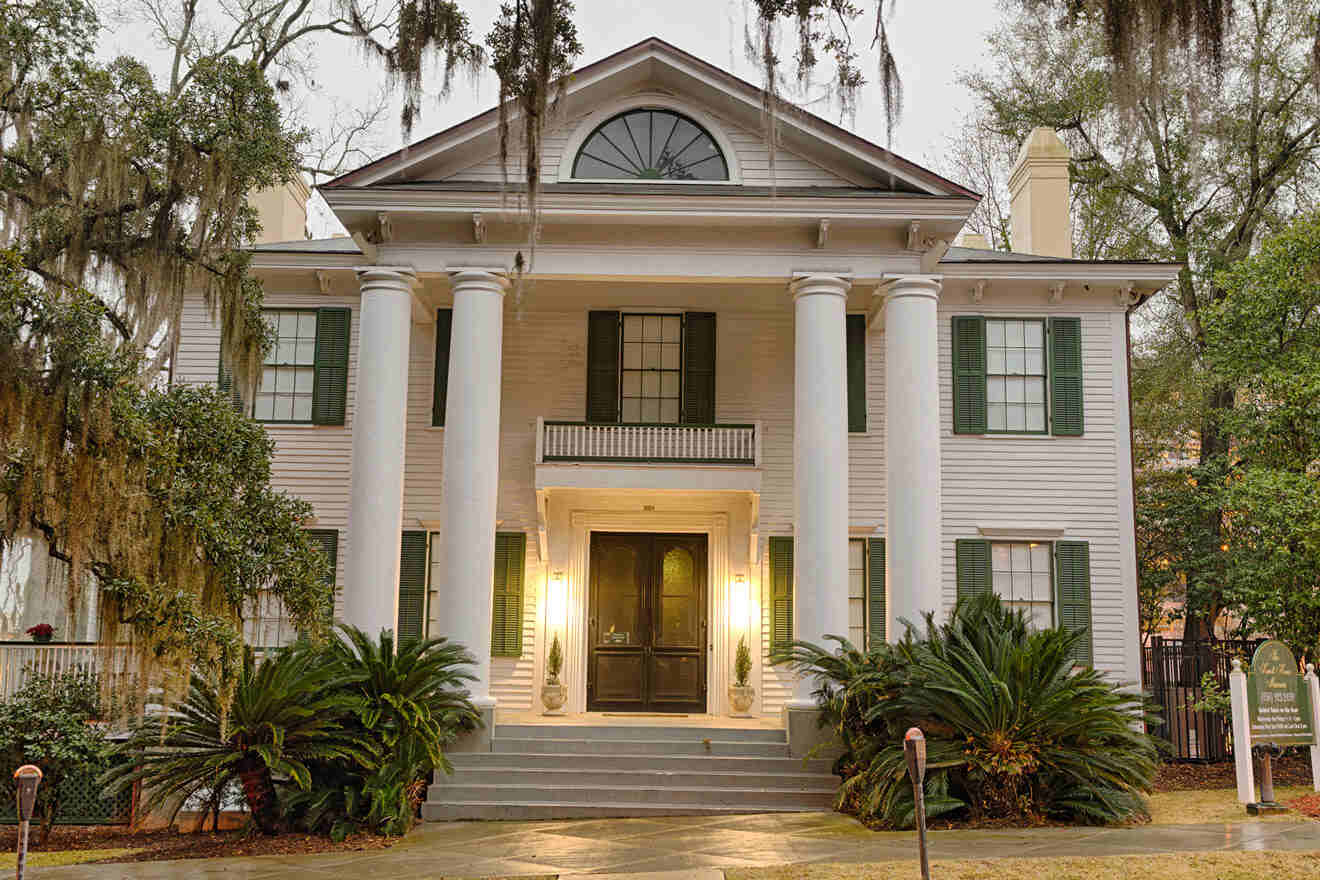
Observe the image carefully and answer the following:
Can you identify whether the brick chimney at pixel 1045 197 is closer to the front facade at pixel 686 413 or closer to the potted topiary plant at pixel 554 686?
the front facade at pixel 686 413

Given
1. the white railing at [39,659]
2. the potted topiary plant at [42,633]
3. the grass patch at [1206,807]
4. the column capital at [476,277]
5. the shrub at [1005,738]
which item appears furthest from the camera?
the potted topiary plant at [42,633]

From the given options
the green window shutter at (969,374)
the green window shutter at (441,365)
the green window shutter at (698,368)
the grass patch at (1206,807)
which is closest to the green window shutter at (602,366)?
the green window shutter at (698,368)

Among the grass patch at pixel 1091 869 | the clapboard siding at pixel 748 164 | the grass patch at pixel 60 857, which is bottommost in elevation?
the grass patch at pixel 60 857

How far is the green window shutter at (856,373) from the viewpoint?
16.4m

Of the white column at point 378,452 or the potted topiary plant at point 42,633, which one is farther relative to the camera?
the potted topiary plant at point 42,633

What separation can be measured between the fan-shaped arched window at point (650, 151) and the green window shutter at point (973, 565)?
19.1ft

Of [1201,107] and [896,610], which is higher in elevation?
[1201,107]

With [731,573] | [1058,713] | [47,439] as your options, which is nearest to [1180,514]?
[731,573]

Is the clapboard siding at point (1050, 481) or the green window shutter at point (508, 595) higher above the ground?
the clapboard siding at point (1050, 481)

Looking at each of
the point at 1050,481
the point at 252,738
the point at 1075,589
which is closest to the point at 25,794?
the point at 252,738

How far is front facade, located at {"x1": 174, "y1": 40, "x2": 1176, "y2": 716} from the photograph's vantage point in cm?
1441

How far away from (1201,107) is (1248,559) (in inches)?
497

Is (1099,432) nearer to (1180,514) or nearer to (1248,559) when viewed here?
(1248,559)

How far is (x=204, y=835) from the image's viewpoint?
11219 mm
